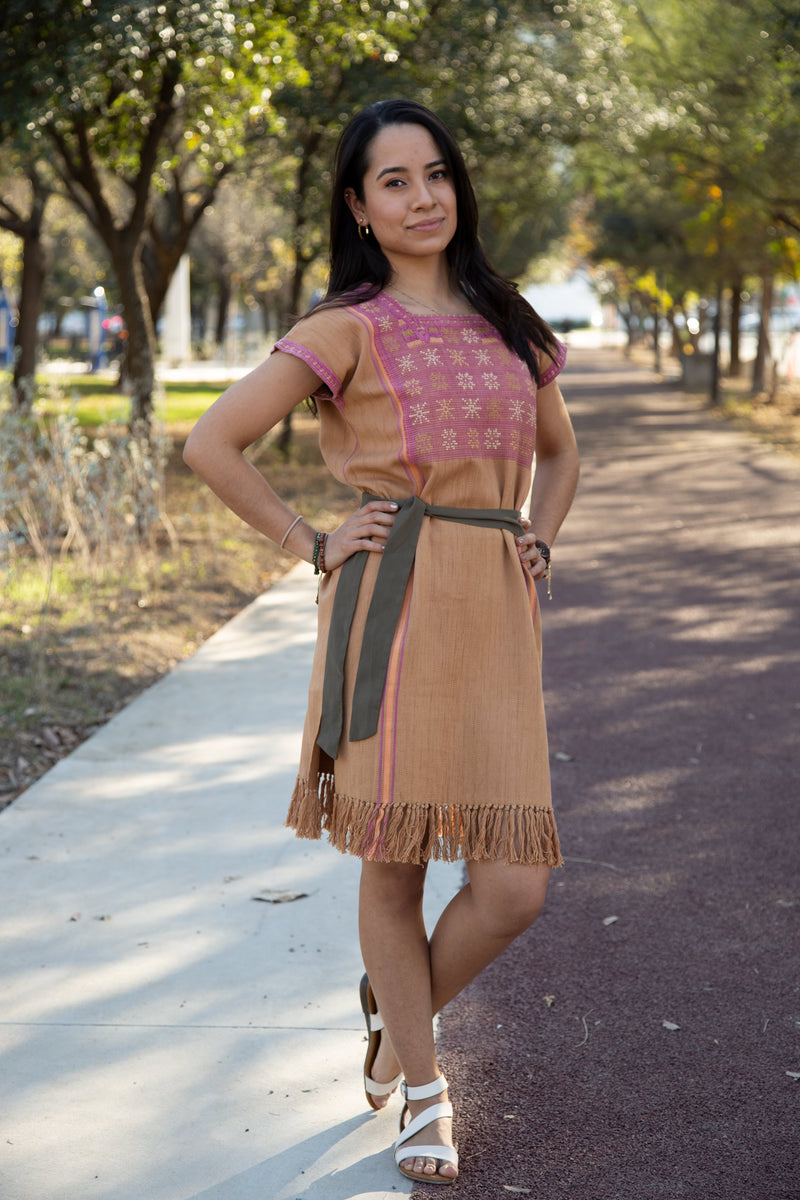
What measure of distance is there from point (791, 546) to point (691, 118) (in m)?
9.74

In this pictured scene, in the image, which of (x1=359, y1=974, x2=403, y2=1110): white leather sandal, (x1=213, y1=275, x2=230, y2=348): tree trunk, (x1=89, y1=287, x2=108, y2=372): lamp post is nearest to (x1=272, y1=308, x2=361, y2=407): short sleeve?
(x1=359, y1=974, x2=403, y2=1110): white leather sandal

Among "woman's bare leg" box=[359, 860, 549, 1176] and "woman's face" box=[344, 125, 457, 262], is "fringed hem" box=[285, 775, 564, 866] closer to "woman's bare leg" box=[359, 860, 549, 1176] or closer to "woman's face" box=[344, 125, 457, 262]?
"woman's bare leg" box=[359, 860, 549, 1176]

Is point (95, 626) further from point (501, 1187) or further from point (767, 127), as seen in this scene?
point (767, 127)

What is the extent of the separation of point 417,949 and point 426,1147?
Result: 1.24ft

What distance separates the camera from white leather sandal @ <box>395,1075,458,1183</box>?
2.50 metres

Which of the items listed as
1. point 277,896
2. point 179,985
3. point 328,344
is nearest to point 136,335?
point 277,896

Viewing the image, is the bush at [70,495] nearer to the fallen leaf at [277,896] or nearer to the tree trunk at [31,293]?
the fallen leaf at [277,896]

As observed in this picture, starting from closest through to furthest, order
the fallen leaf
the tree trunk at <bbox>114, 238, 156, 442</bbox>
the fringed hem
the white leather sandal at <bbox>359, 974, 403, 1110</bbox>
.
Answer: the fringed hem < the white leather sandal at <bbox>359, 974, 403, 1110</bbox> < the fallen leaf < the tree trunk at <bbox>114, 238, 156, 442</bbox>

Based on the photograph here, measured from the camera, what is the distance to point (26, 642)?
6527 millimetres

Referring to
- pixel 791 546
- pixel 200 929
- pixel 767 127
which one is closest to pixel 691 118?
pixel 767 127

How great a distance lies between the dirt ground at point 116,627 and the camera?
5410 mm

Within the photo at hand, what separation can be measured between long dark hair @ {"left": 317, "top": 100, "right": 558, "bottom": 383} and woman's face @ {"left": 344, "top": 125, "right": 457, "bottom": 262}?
0.09ft

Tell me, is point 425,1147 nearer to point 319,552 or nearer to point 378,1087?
point 378,1087

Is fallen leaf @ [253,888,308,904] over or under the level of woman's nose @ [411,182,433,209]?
under
